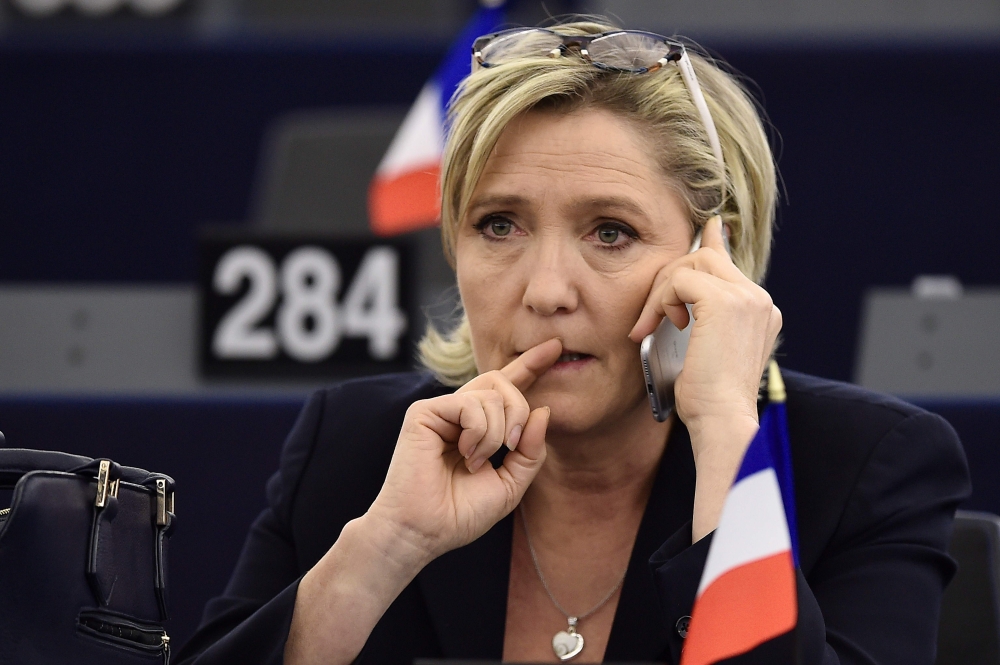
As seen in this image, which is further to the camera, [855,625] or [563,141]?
[563,141]

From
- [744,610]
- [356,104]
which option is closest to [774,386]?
[744,610]

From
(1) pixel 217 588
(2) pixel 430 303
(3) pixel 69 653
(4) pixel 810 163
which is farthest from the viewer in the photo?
(4) pixel 810 163

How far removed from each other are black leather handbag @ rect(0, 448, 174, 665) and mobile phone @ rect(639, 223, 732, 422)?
527mm

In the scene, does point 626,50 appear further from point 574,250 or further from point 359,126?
point 359,126

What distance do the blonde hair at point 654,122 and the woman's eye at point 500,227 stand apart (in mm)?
43

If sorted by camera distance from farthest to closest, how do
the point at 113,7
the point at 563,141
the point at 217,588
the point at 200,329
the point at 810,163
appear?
the point at 113,7 → the point at 810,163 → the point at 200,329 → the point at 217,588 → the point at 563,141

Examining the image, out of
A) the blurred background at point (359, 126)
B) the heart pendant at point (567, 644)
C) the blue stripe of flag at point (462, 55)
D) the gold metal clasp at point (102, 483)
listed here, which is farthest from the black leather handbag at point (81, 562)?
the blurred background at point (359, 126)

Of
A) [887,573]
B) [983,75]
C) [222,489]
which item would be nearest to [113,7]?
[222,489]

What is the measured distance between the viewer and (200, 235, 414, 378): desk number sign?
2199 mm

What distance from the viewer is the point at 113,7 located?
3.83 m

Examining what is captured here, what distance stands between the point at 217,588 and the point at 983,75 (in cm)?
266

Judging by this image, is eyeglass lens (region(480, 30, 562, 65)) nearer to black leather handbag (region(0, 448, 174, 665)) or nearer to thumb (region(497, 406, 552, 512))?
thumb (region(497, 406, 552, 512))

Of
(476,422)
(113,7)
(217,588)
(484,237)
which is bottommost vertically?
(217,588)

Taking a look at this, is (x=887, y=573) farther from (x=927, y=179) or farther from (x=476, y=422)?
(x=927, y=179)
